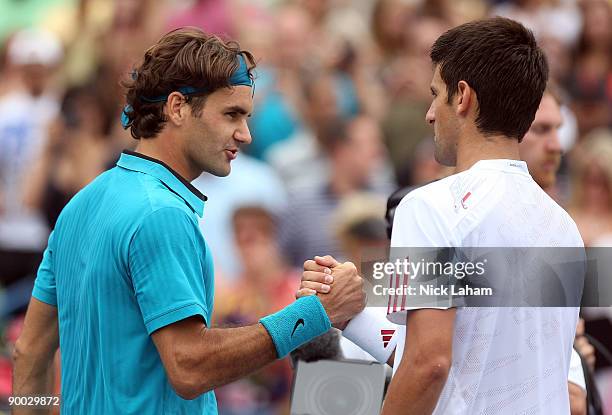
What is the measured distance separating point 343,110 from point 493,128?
16.5ft

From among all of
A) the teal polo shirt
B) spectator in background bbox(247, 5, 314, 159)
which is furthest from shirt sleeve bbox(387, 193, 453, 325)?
spectator in background bbox(247, 5, 314, 159)

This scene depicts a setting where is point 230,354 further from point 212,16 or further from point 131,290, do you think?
point 212,16

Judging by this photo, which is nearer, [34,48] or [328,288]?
[328,288]

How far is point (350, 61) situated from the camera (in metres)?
8.13

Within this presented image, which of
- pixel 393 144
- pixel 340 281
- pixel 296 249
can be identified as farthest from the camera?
pixel 393 144

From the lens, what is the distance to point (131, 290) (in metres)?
2.83

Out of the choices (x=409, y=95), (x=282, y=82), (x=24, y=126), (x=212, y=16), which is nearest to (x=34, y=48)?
(x=24, y=126)

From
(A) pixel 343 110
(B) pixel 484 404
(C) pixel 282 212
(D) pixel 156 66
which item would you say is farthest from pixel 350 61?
(B) pixel 484 404

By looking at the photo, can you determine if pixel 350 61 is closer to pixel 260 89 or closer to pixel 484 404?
pixel 260 89

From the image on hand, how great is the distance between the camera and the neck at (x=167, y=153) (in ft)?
10.0

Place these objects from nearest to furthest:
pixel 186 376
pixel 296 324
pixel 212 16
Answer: pixel 186 376 → pixel 296 324 → pixel 212 16

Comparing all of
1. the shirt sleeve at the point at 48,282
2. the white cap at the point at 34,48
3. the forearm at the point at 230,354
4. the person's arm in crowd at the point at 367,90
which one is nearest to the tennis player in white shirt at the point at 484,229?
the forearm at the point at 230,354

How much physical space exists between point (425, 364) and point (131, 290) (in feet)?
2.48

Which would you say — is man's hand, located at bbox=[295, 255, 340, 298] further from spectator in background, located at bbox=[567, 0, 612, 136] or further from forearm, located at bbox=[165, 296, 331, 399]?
spectator in background, located at bbox=[567, 0, 612, 136]
